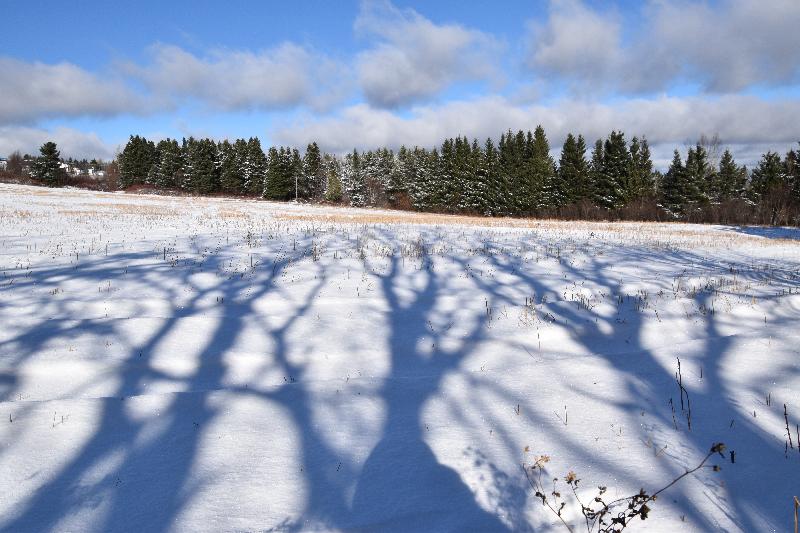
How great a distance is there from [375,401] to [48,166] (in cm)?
8317

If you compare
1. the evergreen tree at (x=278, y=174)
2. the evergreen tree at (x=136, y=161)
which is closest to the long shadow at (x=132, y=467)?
the evergreen tree at (x=278, y=174)

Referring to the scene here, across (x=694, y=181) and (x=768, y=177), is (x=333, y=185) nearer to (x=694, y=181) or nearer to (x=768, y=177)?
(x=694, y=181)

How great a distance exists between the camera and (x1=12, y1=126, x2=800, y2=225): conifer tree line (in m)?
49.5

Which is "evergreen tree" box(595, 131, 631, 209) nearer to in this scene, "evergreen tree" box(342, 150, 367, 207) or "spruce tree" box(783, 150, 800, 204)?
"spruce tree" box(783, 150, 800, 204)

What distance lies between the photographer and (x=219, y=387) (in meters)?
4.25

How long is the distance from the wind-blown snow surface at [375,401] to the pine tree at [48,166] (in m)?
75.7

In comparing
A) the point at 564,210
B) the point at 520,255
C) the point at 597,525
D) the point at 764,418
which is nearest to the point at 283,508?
the point at 597,525

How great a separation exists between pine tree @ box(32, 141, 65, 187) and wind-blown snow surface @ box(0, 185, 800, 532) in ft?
248

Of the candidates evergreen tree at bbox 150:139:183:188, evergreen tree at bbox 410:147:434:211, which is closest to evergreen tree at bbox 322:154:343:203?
evergreen tree at bbox 410:147:434:211

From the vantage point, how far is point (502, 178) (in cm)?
5881

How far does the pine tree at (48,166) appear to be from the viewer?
219 ft

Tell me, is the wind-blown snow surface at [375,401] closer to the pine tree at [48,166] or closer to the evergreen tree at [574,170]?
the evergreen tree at [574,170]

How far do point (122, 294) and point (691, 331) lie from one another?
740cm

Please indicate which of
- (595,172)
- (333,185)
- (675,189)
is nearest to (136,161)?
(333,185)
